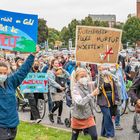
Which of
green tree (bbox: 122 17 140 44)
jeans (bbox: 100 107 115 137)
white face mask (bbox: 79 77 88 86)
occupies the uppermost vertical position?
green tree (bbox: 122 17 140 44)

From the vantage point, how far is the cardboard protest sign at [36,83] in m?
12.3

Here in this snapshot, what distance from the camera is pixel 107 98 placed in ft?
32.6

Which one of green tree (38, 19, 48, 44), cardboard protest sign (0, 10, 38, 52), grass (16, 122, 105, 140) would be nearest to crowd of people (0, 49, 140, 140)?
cardboard protest sign (0, 10, 38, 52)

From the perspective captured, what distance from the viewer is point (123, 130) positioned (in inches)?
444

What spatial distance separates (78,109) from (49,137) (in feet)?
6.77

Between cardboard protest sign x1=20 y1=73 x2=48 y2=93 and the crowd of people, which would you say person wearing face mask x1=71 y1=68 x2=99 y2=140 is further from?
cardboard protest sign x1=20 y1=73 x2=48 y2=93

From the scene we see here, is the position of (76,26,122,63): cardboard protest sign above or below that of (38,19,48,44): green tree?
below

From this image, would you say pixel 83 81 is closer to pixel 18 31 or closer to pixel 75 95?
pixel 75 95

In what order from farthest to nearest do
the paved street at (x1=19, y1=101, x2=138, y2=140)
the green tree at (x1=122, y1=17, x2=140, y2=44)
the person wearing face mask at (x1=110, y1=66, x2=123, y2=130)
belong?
the green tree at (x1=122, y1=17, x2=140, y2=44) < the paved street at (x1=19, y1=101, x2=138, y2=140) < the person wearing face mask at (x1=110, y1=66, x2=123, y2=130)

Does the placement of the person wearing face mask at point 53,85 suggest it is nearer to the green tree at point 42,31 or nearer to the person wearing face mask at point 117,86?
the person wearing face mask at point 117,86

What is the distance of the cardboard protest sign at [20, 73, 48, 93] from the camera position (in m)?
12.3

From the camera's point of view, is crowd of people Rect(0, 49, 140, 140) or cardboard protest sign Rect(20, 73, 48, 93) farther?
cardboard protest sign Rect(20, 73, 48, 93)

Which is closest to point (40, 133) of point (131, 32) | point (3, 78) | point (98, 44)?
point (98, 44)

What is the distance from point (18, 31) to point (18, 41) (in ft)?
0.52
